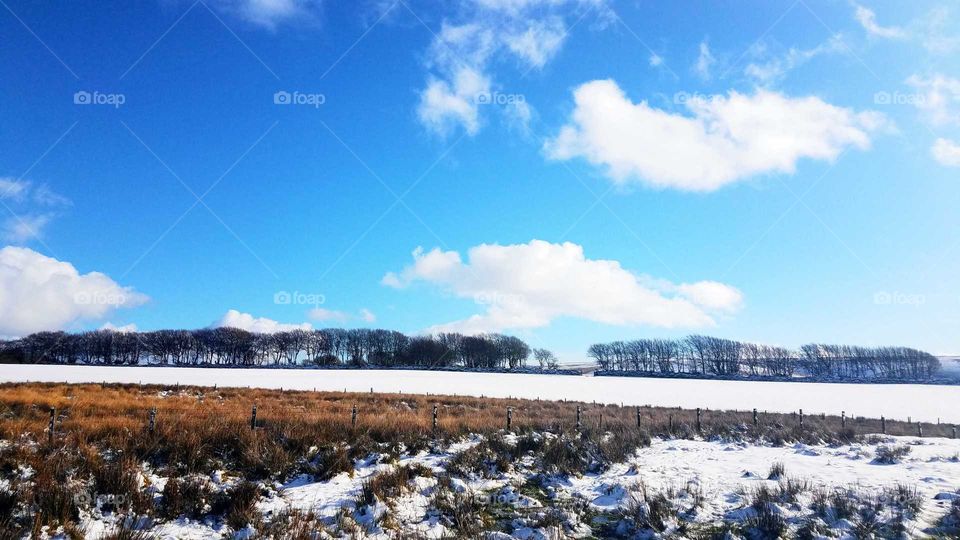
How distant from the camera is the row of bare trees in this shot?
133 m

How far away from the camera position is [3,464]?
9742 millimetres

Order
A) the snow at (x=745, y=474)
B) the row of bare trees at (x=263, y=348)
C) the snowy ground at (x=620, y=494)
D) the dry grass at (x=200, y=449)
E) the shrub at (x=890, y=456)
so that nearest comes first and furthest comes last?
the dry grass at (x=200, y=449) → the snowy ground at (x=620, y=494) → the snow at (x=745, y=474) → the shrub at (x=890, y=456) → the row of bare trees at (x=263, y=348)

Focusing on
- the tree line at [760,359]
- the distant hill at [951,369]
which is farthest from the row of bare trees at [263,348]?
the distant hill at [951,369]

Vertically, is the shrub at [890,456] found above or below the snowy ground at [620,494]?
below

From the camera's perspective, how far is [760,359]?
161000 millimetres

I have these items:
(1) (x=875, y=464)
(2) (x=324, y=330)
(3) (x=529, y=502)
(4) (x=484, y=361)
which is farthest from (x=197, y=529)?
(2) (x=324, y=330)

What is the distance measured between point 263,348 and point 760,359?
15683 centimetres

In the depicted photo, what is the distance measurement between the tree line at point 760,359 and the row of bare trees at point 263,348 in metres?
40.1

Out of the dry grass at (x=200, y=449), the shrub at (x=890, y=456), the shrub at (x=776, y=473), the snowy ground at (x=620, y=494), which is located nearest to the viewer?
the dry grass at (x=200, y=449)

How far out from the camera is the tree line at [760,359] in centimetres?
14975

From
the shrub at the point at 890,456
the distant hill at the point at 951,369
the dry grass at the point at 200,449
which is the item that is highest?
the dry grass at the point at 200,449

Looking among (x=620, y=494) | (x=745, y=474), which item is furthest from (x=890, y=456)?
(x=620, y=494)

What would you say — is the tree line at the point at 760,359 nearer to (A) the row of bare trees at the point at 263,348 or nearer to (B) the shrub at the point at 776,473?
(A) the row of bare trees at the point at 263,348

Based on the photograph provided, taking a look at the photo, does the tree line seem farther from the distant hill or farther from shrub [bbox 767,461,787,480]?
shrub [bbox 767,461,787,480]
